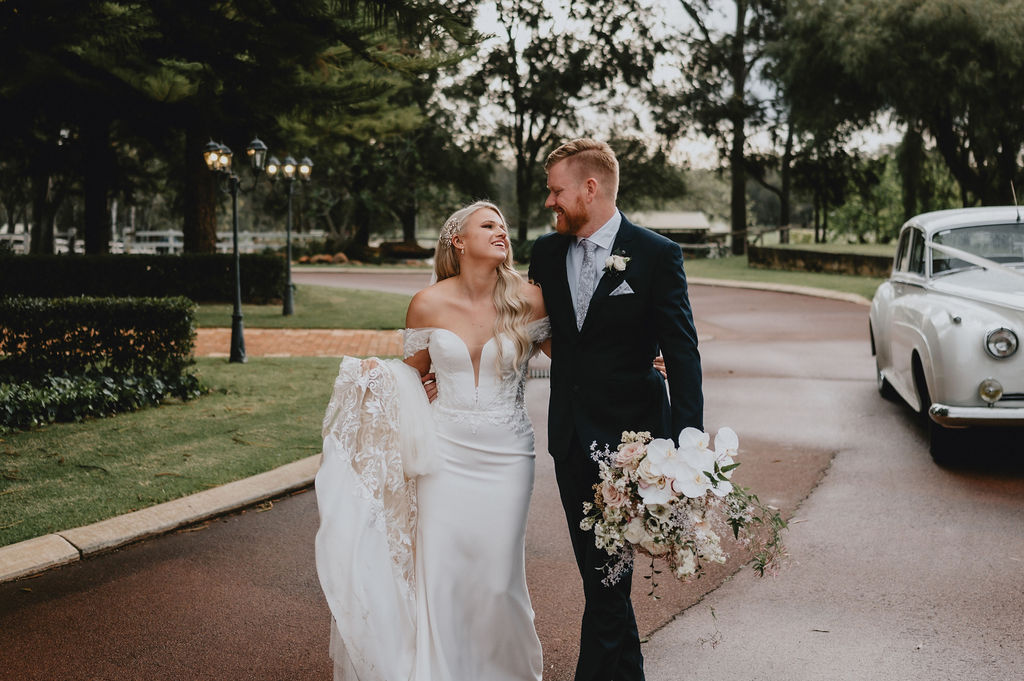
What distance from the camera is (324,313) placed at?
1842 cm

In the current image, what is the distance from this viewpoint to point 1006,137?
27125 millimetres

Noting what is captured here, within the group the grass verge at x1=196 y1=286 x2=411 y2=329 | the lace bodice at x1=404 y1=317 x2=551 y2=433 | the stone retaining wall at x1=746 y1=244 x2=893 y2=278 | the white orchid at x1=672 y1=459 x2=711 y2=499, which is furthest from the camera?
the stone retaining wall at x1=746 y1=244 x2=893 y2=278

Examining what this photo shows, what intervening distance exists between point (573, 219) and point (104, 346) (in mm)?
7381

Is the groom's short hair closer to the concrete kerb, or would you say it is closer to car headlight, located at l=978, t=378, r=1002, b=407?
the concrete kerb

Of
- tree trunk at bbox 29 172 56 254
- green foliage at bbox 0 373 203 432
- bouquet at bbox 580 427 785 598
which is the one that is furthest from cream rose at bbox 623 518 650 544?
tree trunk at bbox 29 172 56 254

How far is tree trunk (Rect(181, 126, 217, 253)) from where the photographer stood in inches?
813

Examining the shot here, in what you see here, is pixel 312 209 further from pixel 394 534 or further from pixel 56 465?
pixel 394 534

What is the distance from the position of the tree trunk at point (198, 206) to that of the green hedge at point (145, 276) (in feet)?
3.85

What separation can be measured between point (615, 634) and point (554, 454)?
67 cm

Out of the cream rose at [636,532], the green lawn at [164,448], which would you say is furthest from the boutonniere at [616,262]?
the green lawn at [164,448]

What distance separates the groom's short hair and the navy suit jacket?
208 mm

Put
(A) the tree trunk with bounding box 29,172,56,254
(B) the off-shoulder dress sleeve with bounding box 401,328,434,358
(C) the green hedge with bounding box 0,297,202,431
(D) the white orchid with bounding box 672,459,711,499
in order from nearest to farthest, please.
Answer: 1. (D) the white orchid with bounding box 672,459,711,499
2. (B) the off-shoulder dress sleeve with bounding box 401,328,434,358
3. (C) the green hedge with bounding box 0,297,202,431
4. (A) the tree trunk with bounding box 29,172,56,254

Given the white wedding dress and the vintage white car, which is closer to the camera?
the white wedding dress

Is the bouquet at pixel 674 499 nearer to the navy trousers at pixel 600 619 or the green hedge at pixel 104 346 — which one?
the navy trousers at pixel 600 619
